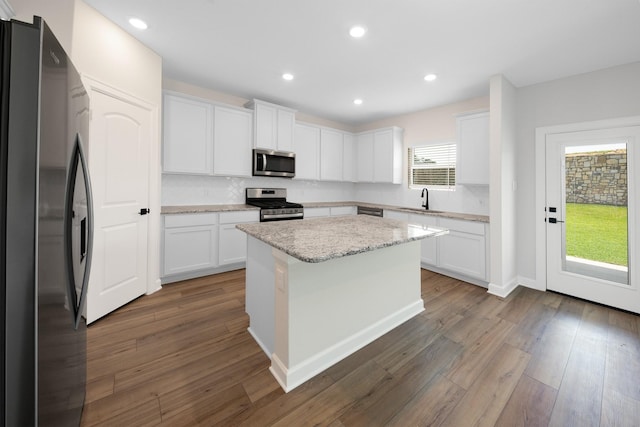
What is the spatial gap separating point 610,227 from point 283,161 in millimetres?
4256

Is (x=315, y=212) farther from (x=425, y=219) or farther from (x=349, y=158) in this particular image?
(x=425, y=219)

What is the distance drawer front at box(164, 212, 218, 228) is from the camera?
3.23 m

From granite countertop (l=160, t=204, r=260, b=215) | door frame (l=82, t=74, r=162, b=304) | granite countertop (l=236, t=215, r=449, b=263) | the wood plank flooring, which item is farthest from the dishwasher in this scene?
door frame (l=82, t=74, r=162, b=304)

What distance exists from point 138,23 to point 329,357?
128 inches

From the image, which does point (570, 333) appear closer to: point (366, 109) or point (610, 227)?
point (610, 227)

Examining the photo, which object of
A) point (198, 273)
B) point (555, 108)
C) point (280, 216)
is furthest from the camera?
point (280, 216)

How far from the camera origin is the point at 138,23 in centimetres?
234

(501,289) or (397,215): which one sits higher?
(397,215)

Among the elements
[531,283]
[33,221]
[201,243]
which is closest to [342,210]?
[201,243]

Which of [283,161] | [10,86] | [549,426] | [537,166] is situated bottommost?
[549,426]

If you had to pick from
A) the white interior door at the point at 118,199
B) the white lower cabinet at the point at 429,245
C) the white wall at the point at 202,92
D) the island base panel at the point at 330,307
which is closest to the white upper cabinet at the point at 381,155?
the white lower cabinet at the point at 429,245

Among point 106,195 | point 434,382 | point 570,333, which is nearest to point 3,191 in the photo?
point 106,195

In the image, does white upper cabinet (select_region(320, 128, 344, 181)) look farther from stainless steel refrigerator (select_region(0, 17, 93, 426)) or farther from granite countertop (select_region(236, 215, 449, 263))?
stainless steel refrigerator (select_region(0, 17, 93, 426))

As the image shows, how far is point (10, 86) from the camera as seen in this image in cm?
75
